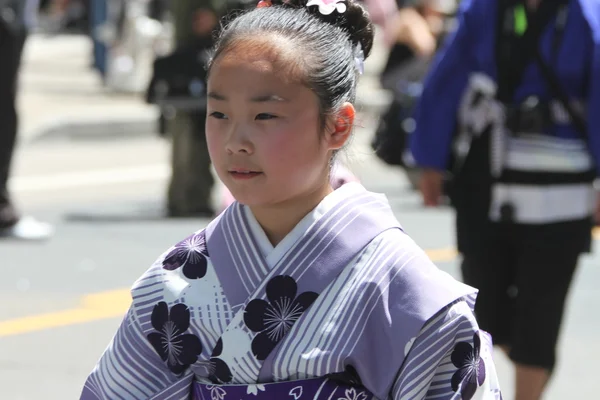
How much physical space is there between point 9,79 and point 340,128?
517 centimetres

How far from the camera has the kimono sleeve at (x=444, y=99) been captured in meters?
4.19

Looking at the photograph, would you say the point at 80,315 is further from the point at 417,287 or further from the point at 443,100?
the point at 417,287

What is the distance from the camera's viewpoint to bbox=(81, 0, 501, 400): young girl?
2.35 m

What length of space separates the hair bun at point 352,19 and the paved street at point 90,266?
23 cm

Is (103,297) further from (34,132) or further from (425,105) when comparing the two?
(34,132)

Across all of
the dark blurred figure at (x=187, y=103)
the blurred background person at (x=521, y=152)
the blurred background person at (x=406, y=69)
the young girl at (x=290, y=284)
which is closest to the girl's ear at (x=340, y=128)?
the young girl at (x=290, y=284)

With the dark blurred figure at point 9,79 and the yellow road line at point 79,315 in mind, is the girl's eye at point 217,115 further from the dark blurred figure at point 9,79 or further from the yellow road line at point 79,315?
the dark blurred figure at point 9,79

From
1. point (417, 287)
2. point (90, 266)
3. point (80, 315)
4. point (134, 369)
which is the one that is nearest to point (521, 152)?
point (417, 287)

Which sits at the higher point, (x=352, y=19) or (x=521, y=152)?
(x=352, y=19)

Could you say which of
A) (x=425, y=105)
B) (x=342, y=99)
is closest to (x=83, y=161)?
(x=425, y=105)

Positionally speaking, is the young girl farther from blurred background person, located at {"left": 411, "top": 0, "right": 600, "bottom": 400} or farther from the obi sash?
blurred background person, located at {"left": 411, "top": 0, "right": 600, "bottom": 400}

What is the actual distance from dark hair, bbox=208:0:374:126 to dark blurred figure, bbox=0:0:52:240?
492 cm

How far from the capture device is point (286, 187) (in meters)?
2.40

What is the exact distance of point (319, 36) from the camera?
8.23ft
